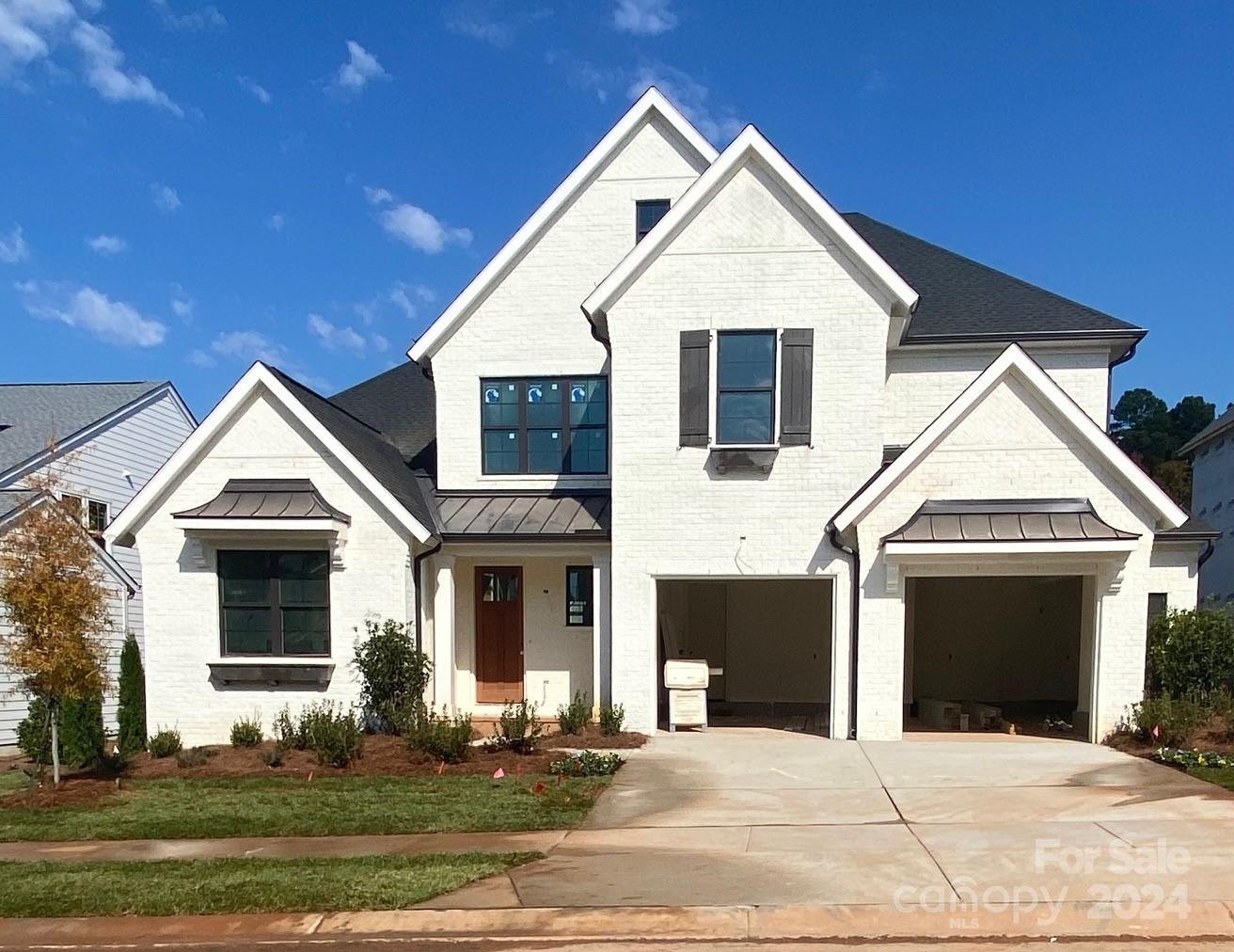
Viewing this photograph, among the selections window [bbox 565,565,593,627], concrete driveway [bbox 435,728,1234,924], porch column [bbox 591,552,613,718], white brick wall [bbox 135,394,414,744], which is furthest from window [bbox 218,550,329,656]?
concrete driveway [bbox 435,728,1234,924]

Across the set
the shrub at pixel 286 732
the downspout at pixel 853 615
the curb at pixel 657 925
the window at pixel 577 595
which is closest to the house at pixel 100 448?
the shrub at pixel 286 732

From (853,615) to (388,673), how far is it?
22.1ft

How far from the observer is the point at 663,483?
11.6m

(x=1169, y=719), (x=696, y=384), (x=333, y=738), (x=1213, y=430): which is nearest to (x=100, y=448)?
(x=333, y=738)

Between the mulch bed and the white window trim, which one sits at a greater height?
the white window trim

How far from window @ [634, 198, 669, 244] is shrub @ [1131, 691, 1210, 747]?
10.7m

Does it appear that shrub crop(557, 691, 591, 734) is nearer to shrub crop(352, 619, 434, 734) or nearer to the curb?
shrub crop(352, 619, 434, 734)

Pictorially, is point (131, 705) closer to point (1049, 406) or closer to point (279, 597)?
point (279, 597)

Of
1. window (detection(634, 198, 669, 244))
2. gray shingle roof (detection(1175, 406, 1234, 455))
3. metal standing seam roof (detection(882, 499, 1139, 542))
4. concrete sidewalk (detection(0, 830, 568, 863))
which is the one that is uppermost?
window (detection(634, 198, 669, 244))

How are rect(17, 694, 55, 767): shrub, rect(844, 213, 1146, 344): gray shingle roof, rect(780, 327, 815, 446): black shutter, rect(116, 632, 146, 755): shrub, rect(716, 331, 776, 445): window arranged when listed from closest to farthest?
rect(17, 694, 55, 767): shrub < rect(780, 327, 815, 446): black shutter < rect(716, 331, 776, 445): window < rect(116, 632, 146, 755): shrub < rect(844, 213, 1146, 344): gray shingle roof

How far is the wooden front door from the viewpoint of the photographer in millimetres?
13664

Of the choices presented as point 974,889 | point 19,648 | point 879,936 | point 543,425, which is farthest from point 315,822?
point 543,425

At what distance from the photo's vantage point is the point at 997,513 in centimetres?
1071

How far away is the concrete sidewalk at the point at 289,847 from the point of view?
6.96m
